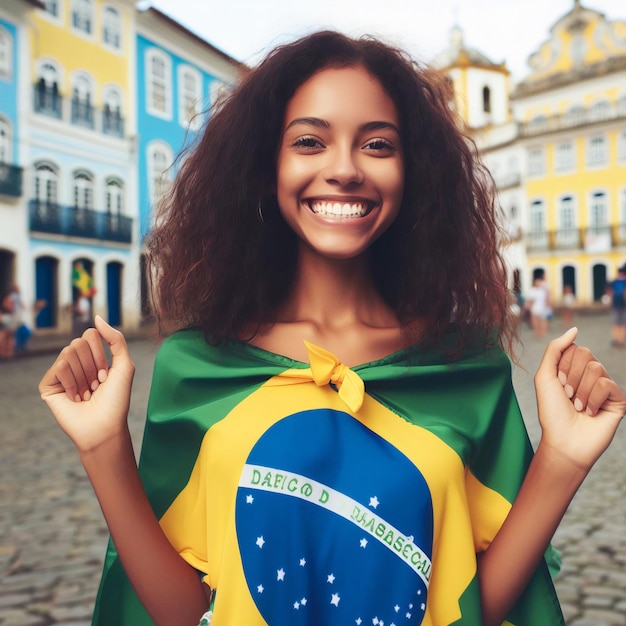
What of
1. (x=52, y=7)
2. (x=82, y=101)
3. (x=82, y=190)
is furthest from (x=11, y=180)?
(x=52, y=7)

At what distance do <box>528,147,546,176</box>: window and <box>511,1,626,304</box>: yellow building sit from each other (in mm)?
50

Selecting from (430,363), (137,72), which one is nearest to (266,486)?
(430,363)

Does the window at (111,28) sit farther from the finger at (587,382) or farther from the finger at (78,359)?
the finger at (587,382)

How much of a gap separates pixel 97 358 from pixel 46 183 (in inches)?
940

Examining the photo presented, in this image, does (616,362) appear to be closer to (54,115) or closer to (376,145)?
(376,145)

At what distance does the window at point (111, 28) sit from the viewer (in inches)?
1041

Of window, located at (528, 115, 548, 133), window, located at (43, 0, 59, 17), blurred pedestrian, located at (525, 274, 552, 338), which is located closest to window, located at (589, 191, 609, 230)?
window, located at (528, 115, 548, 133)

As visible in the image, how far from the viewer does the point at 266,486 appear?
1.58 m

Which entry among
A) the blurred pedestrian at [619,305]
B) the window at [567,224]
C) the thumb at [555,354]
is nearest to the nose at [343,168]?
the thumb at [555,354]

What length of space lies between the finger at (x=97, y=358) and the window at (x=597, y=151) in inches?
1627

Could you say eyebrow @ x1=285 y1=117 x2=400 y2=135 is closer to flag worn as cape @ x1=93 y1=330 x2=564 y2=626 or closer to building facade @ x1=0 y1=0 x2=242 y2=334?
flag worn as cape @ x1=93 y1=330 x2=564 y2=626

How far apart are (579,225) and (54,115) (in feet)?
86.9

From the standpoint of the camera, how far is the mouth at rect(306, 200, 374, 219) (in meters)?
1.74

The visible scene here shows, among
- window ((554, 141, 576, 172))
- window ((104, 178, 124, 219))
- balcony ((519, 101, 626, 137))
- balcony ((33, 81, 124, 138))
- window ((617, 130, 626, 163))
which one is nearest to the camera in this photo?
balcony ((33, 81, 124, 138))
